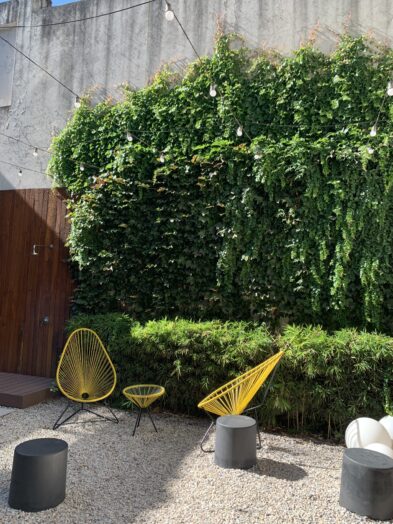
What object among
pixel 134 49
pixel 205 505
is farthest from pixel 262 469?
pixel 134 49

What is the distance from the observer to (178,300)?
16.9 feet

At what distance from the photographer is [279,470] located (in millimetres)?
3232

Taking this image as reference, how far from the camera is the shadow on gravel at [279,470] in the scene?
3.13 meters

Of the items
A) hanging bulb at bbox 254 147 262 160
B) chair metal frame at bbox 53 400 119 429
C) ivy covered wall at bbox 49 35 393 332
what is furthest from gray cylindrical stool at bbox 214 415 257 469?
hanging bulb at bbox 254 147 262 160

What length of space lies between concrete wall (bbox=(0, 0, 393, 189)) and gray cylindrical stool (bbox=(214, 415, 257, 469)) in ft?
14.5

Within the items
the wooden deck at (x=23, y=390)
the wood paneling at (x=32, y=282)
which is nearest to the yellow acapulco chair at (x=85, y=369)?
the wooden deck at (x=23, y=390)

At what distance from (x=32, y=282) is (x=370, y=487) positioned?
482cm

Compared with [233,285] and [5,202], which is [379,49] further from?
[5,202]

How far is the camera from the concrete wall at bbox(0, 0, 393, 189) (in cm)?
514

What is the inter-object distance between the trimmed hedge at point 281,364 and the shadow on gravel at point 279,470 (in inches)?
28.7

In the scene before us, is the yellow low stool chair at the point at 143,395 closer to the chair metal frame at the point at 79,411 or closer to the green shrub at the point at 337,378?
the chair metal frame at the point at 79,411

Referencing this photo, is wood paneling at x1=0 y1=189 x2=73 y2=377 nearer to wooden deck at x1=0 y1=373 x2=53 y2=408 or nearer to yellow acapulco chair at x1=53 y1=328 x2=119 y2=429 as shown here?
wooden deck at x1=0 y1=373 x2=53 y2=408

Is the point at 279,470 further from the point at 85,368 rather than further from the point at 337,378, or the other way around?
the point at 85,368

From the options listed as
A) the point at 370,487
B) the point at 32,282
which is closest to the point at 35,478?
the point at 370,487
